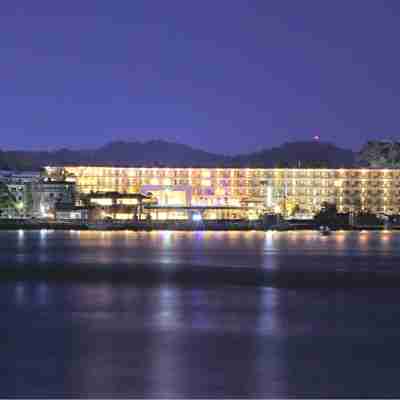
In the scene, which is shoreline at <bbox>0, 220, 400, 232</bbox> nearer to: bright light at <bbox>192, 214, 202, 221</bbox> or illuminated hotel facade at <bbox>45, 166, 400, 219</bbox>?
bright light at <bbox>192, 214, 202, 221</bbox>

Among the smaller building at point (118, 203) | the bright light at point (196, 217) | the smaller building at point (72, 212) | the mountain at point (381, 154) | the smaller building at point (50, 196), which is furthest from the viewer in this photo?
the mountain at point (381, 154)

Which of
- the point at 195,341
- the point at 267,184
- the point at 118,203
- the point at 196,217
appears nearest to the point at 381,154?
the point at 267,184

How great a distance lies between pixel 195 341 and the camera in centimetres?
1728

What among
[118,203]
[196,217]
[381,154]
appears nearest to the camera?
[118,203]

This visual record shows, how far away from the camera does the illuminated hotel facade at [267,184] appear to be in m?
116

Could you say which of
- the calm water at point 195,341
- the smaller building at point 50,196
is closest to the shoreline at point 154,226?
the smaller building at point 50,196

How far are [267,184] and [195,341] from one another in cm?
10010

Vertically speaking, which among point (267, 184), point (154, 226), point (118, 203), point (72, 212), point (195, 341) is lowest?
point (195, 341)

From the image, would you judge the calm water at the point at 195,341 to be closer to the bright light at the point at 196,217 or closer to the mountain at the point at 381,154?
the bright light at the point at 196,217

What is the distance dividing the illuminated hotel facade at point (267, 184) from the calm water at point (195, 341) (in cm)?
8677

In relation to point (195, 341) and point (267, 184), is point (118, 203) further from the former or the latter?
point (195, 341)

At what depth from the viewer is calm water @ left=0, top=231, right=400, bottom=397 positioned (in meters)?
13.3

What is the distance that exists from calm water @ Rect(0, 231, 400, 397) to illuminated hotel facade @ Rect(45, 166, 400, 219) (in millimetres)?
86768

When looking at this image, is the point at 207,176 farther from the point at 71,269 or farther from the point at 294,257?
the point at 71,269
